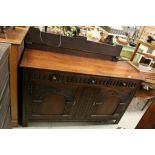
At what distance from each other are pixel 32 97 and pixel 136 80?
43.4 inches

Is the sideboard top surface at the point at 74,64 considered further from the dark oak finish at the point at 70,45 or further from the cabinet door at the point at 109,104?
the cabinet door at the point at 109,104

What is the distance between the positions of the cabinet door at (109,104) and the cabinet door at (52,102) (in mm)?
270

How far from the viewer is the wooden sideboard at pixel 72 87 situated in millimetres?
1449

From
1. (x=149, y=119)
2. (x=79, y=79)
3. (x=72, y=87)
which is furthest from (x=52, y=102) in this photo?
(x=149, y=119)

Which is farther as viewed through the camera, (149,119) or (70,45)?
(70,45)

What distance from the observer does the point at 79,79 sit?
1.54 meters

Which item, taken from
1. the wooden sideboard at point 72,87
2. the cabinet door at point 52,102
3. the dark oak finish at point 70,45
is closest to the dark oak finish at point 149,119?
the wooden sideboard at point 72,87

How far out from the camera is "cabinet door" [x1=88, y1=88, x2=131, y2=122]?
1769 millimetres

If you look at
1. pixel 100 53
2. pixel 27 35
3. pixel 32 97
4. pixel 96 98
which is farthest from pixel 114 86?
pixel 27 35

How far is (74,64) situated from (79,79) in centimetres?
17

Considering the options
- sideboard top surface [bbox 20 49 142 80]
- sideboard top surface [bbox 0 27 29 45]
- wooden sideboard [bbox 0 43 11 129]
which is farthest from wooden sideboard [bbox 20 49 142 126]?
wooden sideboard [bbox 0 43 11 129]

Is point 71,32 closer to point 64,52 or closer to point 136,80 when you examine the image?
point 64,52

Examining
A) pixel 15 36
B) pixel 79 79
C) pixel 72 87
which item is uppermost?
pixel 15 36

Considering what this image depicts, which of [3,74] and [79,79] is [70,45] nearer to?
[79,79]
